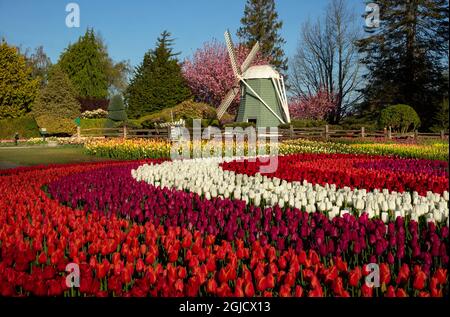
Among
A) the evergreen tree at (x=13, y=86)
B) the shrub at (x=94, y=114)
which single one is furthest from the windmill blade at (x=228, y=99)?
the evergreen tree at (x=13, y=86)

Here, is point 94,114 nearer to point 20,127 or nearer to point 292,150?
point 20,127

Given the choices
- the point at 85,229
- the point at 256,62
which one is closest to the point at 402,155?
the point at 85,229

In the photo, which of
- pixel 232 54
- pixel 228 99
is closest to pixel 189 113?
pixel 228 99

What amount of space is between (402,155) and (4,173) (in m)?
11.6

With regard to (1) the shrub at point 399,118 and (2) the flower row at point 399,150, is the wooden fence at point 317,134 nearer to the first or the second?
(1) the shrub at point 399,118

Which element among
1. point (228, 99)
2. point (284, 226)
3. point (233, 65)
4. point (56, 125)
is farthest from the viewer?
point (228, 99)

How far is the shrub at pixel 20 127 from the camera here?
113ft

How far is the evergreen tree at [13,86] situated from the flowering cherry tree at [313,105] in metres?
23.1

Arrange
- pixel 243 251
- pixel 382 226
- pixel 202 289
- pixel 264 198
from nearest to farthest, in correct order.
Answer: pixel 202 289
pixel 243 251
pixel 382 226
pixel 264 198

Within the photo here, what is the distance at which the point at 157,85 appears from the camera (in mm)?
44906

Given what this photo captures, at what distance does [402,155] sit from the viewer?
15.6 m

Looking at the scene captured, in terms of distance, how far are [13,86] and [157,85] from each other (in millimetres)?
12379

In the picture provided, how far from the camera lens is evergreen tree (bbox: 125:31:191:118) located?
44.8 metres
